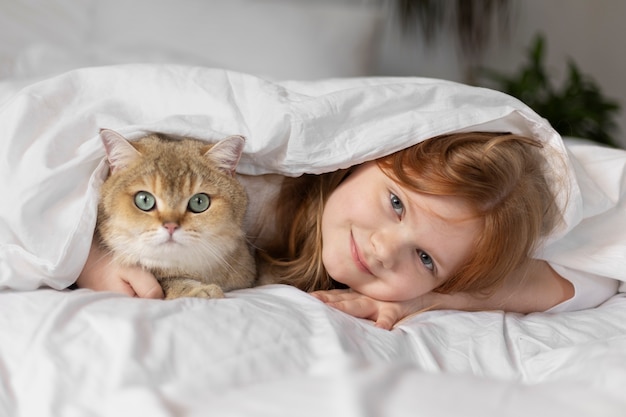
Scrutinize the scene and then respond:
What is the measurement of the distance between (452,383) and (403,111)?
67cm

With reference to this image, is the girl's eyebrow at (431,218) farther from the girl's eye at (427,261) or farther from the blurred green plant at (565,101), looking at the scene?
the blurred green plant at (565,101)

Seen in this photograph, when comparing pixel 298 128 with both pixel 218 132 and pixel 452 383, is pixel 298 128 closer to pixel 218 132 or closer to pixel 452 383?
pixel 218 132

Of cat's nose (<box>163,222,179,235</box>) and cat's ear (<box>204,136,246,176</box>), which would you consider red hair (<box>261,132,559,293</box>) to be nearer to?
cat's ear (<box>204,136,246,176</box>)

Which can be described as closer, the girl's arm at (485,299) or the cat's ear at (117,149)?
the cat's ear at (117,149)

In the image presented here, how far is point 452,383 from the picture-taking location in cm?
79

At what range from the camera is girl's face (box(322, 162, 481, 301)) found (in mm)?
1219

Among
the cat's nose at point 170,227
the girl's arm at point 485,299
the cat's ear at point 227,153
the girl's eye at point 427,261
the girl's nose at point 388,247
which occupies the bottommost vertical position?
the girl's arm at point 485,299

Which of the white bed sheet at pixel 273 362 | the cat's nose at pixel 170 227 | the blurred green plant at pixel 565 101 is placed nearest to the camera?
the white bed sheet at pixel 273 362

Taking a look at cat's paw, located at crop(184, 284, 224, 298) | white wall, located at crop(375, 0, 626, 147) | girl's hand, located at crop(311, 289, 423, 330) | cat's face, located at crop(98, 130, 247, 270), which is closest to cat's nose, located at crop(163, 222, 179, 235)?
cat's face, located at crop(98, 130, 247, 270)

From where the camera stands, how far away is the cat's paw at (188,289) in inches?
43.4

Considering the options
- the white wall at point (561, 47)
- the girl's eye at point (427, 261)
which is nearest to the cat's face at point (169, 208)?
the girl's eye at point (427, 261)

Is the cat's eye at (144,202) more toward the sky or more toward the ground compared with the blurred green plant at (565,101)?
more toward the sky

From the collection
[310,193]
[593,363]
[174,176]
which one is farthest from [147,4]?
[593,363]

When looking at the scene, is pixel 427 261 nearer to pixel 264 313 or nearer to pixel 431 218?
pixel 431 218
